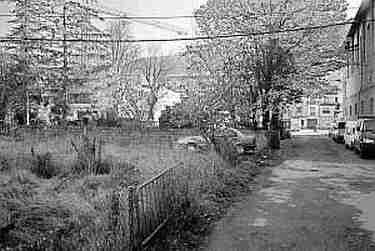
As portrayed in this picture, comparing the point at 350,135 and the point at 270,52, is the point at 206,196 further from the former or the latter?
the point at 350,135

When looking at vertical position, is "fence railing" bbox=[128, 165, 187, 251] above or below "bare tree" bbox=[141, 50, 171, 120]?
below

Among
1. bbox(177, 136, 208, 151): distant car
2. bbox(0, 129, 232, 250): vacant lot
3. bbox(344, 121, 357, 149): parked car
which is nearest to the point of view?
bbox(0, 129, 232, 250): vacant lot

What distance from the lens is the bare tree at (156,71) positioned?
39.8m

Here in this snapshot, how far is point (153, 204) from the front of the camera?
517 cm

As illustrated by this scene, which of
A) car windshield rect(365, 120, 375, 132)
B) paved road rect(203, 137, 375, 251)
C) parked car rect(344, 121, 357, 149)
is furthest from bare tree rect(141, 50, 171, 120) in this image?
paved road rect(203, 137, 375, 251)

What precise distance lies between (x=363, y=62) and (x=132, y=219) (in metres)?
29.8

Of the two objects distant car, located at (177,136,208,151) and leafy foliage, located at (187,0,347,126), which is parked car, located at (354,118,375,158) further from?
distant car, located at (177,136,208,151)

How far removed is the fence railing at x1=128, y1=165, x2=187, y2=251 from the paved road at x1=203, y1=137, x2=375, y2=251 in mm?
678

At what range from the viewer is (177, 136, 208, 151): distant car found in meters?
11.8

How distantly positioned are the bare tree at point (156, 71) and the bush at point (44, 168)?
2900 cm

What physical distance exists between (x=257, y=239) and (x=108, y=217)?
85.0 inches

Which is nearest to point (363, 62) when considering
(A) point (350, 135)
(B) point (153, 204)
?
(A) point (350, 135)

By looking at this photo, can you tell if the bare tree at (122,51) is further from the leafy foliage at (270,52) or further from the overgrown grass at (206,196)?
the overgrown grass at (206,196)

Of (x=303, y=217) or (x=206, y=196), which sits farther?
(x=206, y=196)
